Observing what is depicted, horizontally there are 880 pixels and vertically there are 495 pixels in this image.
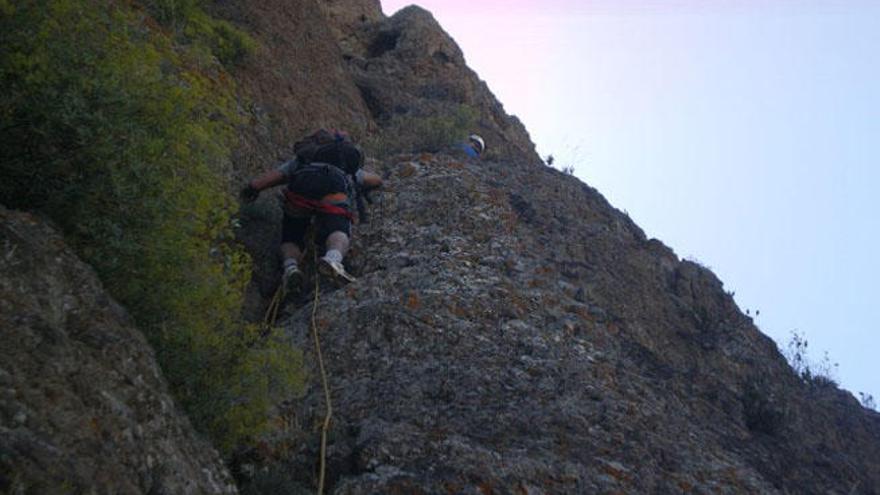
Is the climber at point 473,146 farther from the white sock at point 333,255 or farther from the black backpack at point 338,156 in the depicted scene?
the white sock at point 333,255

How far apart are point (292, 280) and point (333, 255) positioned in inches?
18.2

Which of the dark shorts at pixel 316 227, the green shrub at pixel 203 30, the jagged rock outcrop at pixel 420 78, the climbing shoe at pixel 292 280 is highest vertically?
the jagged rock outcrop at pixel 420 78

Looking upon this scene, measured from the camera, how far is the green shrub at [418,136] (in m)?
13.6

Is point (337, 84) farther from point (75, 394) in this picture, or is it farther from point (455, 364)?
point (75, 394)

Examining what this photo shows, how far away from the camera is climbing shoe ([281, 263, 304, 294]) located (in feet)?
32.3

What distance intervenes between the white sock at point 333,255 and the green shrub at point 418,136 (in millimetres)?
3443

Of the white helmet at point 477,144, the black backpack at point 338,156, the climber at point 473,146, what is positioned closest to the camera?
the black backpack at point 338,156

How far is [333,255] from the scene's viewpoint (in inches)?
395

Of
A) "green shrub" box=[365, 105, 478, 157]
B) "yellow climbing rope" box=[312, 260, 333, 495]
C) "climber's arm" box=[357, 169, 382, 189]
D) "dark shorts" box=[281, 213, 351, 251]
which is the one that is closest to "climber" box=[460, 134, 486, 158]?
"green shrub" box=[365, 105, 478, 157]

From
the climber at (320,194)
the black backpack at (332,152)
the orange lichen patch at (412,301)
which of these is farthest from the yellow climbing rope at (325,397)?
the black backpack at (332,152)

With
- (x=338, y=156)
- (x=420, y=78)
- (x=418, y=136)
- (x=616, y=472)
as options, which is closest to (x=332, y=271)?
(x=338, y=156)

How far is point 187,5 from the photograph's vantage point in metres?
13.2

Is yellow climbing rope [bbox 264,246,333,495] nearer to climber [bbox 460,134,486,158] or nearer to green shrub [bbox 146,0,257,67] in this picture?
climber [bbox 460,134,486,158]

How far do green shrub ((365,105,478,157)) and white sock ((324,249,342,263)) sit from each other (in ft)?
11.3
